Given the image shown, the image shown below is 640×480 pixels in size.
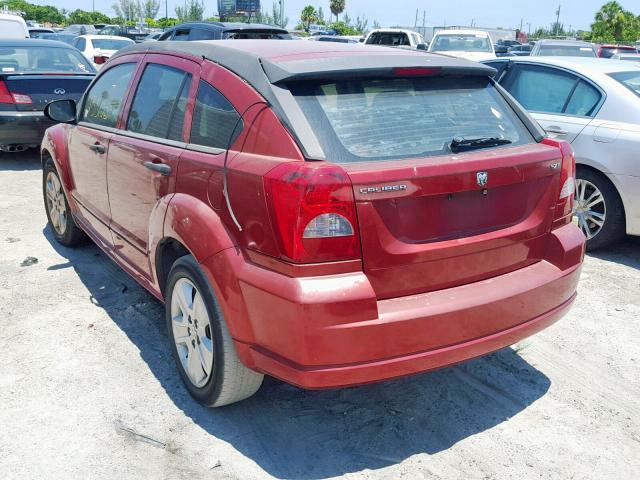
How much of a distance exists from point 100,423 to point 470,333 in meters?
1.80

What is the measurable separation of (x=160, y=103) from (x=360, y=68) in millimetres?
1338

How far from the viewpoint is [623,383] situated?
3.63 meters

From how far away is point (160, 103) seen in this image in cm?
Result: 371

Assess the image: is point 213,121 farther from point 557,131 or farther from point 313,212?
point 557,131

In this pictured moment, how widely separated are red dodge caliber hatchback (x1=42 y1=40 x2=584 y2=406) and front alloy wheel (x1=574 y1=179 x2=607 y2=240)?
8.29 feet

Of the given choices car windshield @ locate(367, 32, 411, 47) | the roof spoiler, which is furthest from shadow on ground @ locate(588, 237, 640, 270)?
car windshield @ locate(367, 32, 411, 47)

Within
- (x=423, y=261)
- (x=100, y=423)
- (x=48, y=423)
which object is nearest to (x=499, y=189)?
(x=423, y=261)

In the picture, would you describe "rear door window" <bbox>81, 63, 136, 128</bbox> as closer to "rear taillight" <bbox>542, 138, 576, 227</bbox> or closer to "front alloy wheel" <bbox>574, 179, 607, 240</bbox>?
"rear taillight" <bbox>542, 138, 576, 227</bbox>

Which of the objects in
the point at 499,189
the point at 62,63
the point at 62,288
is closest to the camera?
Answer: the point at 499,189

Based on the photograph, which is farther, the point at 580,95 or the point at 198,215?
the point at 580,95

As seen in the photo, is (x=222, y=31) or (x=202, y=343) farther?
(x=222, y=31)

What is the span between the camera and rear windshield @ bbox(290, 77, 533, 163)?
9.09ft

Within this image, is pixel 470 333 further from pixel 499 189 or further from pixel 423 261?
pixel 499 189

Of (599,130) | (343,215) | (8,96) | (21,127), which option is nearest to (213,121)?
(343,215)
